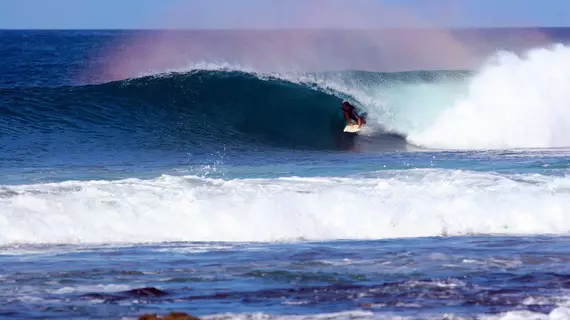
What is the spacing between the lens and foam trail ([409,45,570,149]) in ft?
88.5

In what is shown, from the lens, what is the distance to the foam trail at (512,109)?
2698 cm

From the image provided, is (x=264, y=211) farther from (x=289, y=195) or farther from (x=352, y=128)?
(x=352, y=128)

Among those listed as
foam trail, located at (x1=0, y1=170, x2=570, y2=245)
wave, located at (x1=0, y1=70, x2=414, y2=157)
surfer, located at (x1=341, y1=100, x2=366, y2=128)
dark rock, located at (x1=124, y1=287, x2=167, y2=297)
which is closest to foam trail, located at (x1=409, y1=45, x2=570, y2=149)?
surfer, located at (x1=341, y1=100, x2=366, y2=128)

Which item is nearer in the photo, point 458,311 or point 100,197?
point 458,311

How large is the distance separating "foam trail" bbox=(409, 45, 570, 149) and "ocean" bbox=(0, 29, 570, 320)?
0.06m

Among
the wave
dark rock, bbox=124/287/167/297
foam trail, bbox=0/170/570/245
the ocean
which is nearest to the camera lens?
dark rock, bbox=124/287/167/297

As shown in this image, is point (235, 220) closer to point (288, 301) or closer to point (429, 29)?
point (288, 301)

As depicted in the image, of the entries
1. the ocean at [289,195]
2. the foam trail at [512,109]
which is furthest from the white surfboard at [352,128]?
the foam trail at [512,109]

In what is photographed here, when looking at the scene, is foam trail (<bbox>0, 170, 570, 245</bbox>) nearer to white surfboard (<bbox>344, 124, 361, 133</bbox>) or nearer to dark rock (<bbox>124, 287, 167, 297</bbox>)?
dark rock (<bbox>124, 287, 167, 297</bbox>)

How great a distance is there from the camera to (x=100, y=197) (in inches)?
593

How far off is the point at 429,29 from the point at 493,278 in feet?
122

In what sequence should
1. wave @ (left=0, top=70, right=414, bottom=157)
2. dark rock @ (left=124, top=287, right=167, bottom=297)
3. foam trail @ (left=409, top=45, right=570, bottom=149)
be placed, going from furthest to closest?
foam trail @ (left=409, top=45, right=570, bottom=149)
wave @ (left=0, top=70, right=414, bottom=157)
dark rock @ (left=124, top=287, right=167, bottom=297)

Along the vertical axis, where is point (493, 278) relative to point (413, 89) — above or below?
below

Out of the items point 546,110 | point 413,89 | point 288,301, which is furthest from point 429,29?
point 288,301
